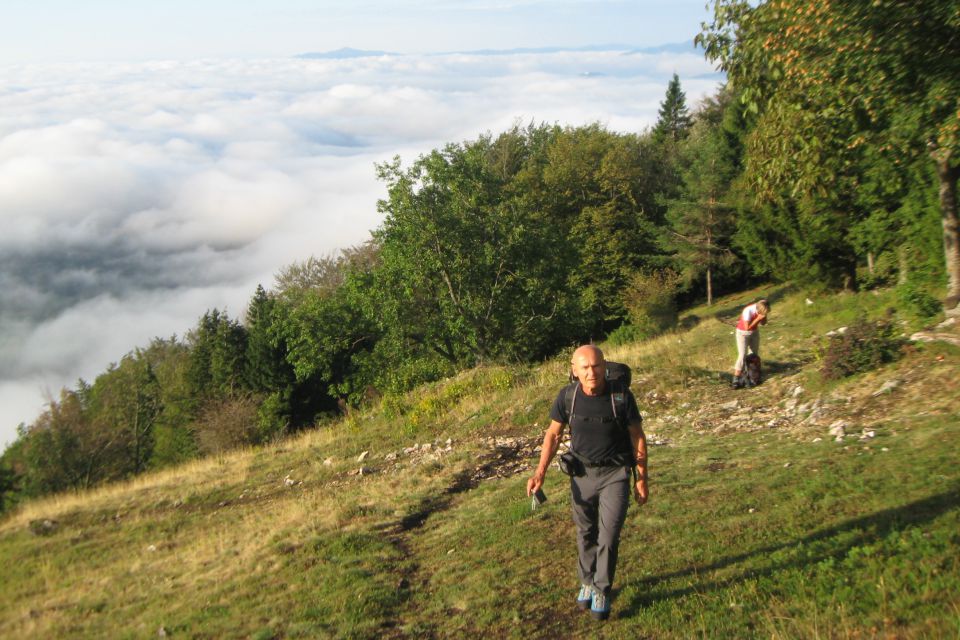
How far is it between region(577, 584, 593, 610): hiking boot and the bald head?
1548 millimetres

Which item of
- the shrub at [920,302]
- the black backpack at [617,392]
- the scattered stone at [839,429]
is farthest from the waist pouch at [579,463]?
the shrub at [920,302]

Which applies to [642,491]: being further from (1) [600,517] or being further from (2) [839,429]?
(2) [839,429]

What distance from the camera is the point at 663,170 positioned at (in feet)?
191

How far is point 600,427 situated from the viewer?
5121 mm

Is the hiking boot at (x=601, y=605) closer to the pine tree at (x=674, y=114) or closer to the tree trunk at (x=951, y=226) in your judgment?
the tree trunk at (x=951, y=226)

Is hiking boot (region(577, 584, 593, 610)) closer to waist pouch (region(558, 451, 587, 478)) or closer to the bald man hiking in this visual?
the bald man hiking

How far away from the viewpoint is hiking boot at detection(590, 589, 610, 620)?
5164 mm

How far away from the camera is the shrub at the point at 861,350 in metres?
11.1

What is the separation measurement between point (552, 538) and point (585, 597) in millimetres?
1802

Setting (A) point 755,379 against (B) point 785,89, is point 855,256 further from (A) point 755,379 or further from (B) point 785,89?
(B) point 785,89

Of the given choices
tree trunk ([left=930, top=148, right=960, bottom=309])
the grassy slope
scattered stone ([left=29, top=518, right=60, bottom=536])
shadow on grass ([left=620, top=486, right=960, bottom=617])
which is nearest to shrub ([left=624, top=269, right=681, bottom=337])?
the grassy slope

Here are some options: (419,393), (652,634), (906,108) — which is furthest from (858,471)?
(419,393)

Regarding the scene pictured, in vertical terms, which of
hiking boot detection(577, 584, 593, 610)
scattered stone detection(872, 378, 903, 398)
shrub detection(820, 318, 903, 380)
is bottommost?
hiking boot detection(577, 584, 593, 610)

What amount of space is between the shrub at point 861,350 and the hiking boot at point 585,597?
7.96 m
